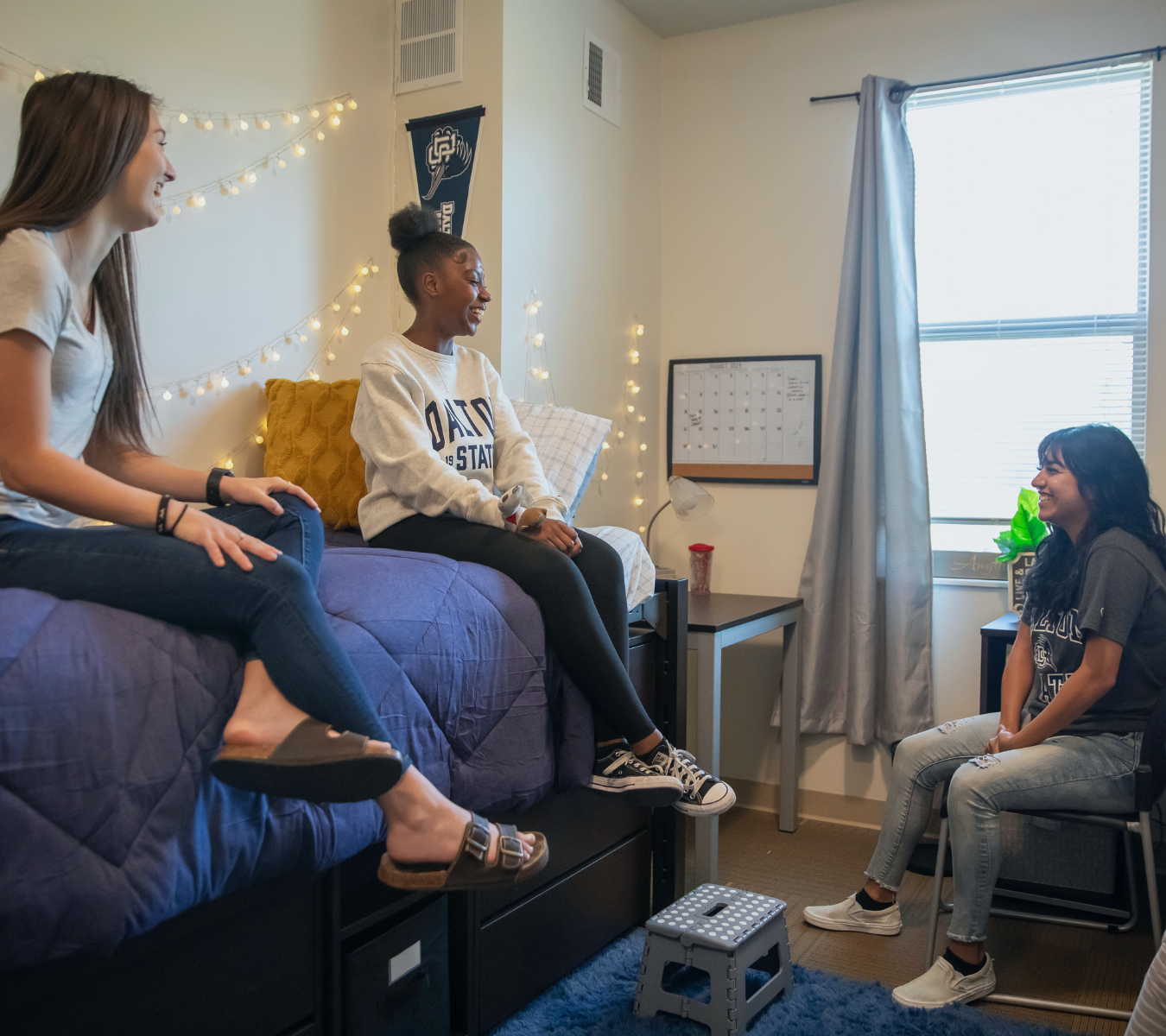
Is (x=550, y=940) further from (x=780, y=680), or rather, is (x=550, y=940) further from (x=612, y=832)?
(x=780, y=680)

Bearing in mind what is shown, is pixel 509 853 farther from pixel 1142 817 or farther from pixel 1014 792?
pixel 1142 817

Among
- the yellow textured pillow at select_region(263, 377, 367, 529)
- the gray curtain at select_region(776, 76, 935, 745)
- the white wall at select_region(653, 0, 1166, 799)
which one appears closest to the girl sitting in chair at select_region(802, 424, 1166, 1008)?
the gray curtain at select_region(776, 76, 935, 745)

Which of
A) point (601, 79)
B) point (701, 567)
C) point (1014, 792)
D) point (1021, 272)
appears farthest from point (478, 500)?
point (1021, 272)

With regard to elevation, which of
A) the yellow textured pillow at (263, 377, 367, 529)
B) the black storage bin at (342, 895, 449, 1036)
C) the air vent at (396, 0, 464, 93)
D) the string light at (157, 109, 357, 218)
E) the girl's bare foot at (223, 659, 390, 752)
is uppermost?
the air vent at (396, 0, 464, 93)

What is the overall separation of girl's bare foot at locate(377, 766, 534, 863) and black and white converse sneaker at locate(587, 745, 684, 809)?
520 millimetres

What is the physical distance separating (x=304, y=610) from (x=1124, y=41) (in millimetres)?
2828

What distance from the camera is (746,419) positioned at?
328 cm

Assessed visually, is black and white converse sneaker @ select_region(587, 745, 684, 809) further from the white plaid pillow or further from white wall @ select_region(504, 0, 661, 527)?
white wall @ select_region(504, 0, 661, 527)

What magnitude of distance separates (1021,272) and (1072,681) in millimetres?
1467

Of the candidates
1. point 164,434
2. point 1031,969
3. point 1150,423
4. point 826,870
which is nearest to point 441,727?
point 164,434

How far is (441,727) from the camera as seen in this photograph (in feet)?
4.82

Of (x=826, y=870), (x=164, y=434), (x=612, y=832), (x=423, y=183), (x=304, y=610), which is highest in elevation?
(x=423, y=183)

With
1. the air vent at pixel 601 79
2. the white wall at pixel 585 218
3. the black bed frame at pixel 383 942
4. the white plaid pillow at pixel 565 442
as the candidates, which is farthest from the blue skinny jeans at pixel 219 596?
the air vent at pixel 601 79

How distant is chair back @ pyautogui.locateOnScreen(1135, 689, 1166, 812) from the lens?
1.86 metres
